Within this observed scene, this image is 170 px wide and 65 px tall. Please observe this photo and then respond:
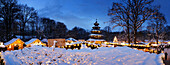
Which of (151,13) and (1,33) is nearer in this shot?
(151,13)

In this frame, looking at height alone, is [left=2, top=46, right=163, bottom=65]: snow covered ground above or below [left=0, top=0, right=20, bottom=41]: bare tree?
below

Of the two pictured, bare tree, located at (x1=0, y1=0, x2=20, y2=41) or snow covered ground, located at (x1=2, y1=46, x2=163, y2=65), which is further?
bare tree, located at (x1=0, y1=0, x2=20, y2=41)

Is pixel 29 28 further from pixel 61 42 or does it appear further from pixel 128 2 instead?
pixel 128 2

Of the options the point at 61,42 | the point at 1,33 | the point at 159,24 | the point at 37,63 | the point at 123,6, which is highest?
the point at 123,6

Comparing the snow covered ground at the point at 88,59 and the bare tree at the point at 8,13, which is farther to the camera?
the bare tree at the point at 8,13

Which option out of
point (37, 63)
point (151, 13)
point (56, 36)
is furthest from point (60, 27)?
point (37, 63)

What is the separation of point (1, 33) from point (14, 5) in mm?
5933

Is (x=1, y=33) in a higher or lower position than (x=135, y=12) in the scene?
lower

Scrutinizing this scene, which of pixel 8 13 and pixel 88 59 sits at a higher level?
pixel 8 13

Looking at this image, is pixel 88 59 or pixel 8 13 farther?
pixel 8 13

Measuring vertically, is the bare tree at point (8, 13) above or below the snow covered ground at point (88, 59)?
above

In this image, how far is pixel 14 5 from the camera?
65.2 feet

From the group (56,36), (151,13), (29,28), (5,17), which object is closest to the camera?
(151,13)

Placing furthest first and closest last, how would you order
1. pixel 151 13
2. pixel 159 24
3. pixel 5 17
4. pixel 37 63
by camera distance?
pixel 159 24 < pixel 5 17 < pixel 151 13 < pixel 37 63
